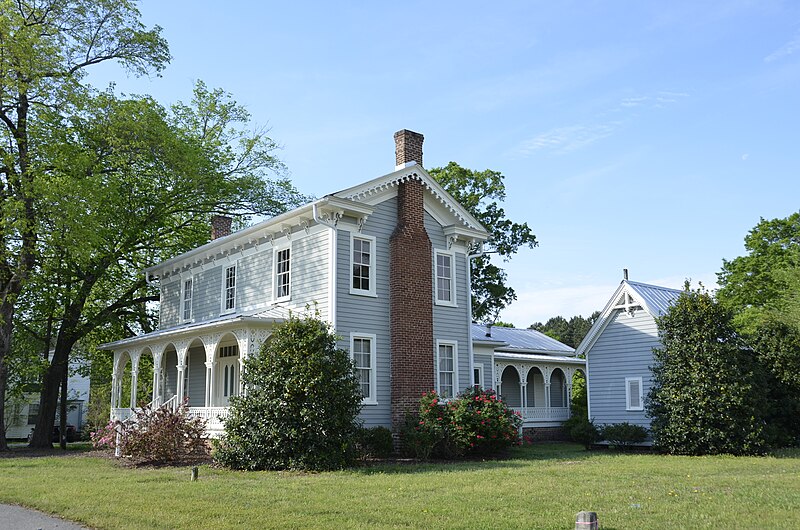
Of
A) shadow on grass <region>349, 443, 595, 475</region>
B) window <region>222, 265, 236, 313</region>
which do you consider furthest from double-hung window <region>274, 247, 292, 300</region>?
shadow on grass <region>349, 443, 595, 475</region>

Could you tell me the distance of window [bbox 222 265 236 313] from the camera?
81.9ft

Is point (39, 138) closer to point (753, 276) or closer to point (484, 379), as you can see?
point (484, 379)

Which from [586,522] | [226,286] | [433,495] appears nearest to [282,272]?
[226,286]

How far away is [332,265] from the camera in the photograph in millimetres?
20141

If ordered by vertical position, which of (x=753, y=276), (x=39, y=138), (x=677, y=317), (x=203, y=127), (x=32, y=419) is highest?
(x=203, y=127)

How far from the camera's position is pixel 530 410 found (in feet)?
97.6

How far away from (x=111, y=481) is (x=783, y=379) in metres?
19.8

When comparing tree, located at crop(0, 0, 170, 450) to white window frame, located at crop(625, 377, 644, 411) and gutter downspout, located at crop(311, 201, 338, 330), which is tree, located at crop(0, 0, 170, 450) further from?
white window frame, located at crop(625, 377, 644, 411)

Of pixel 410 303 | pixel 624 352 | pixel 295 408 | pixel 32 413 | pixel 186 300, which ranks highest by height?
pixel 186 300

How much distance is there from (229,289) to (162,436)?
7780mm

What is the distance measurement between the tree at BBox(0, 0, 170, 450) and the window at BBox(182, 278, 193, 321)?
549 cm

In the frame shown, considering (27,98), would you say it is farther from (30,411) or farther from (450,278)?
(30,411)

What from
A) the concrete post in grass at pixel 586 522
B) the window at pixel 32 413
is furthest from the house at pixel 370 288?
the window at pixel 32 413

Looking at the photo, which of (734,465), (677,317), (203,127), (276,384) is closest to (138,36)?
(203,127)
